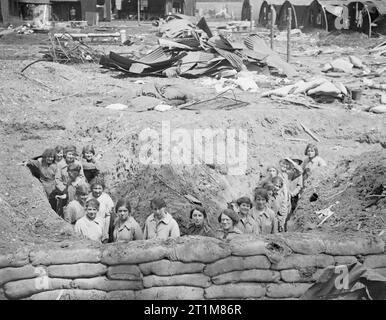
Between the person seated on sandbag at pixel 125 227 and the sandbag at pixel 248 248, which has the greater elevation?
the sandbag at pixel 248 248

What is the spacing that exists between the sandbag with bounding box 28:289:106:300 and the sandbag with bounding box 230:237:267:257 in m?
1.13

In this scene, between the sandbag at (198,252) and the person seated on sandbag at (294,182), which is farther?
the person seated on sandbag at (294,182)

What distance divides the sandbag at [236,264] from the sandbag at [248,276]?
32 millimetres

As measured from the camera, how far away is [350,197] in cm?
652

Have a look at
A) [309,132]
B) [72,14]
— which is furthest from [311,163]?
[72,14]

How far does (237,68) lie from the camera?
15.0 m

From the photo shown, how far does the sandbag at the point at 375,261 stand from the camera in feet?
15.3

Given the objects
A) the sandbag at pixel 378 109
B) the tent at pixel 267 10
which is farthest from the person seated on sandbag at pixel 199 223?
the tent at pixel 267 10

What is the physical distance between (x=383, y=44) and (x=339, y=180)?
14818 millimetres

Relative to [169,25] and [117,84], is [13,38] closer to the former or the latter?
[169,25]

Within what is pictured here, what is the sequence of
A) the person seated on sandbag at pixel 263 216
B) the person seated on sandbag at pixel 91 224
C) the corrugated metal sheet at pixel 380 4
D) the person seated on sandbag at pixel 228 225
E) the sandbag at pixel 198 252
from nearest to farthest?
the sandbag at pixel 198 252, the person seated on sandbag at pixel 228 225, the person seated on sandbag at pixel 91 224, the person seated on sandbag at pixel 263 216, the corrugated metal sheet at pixel 380 4

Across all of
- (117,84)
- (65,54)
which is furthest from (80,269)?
(65,54)

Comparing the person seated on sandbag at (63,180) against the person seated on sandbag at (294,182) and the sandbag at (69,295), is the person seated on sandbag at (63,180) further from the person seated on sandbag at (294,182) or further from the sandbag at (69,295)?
the person seated on sandbag at (294,182)

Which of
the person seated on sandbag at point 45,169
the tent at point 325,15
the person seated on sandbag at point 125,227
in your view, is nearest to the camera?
the person seated on sandbag at point 125,227
